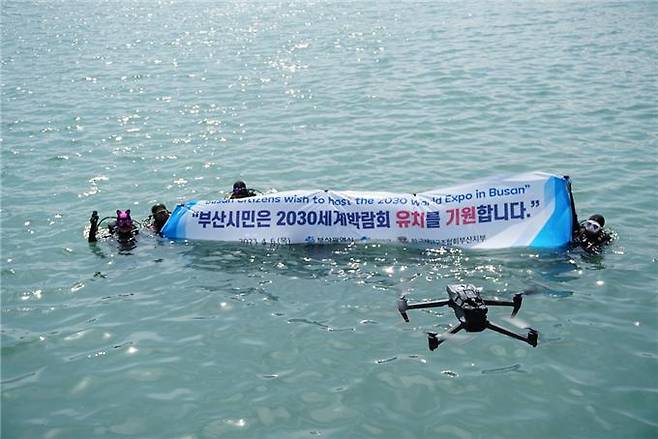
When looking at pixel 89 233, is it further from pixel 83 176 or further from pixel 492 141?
pixel 492 141

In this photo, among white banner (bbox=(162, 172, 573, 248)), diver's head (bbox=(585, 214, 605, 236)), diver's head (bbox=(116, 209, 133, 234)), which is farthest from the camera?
diver's head (bbox=(116, 209, 133, 234))

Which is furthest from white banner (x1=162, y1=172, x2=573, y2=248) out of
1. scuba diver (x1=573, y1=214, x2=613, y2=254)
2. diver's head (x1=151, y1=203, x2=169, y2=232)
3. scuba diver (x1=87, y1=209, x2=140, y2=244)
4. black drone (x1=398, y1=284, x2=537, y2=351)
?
black drone (x1=398, y1=284, x2=537, y2=351)

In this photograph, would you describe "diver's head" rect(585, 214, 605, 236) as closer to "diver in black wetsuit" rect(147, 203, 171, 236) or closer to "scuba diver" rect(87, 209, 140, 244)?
"diver in black wetsuit" rect(147, 203, 171, 236)

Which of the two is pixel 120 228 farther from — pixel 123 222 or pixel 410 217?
pixel 410 217

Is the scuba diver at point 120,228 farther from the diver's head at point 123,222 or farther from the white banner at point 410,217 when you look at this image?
the white banner at point 410,217

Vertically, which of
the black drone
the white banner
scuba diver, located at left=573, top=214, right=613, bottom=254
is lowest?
the black drone

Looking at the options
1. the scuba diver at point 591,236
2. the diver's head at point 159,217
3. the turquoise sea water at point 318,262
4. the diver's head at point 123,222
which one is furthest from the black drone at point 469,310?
the diver's head at point 123,222

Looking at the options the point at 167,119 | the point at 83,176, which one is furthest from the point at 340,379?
the point at 167,119
